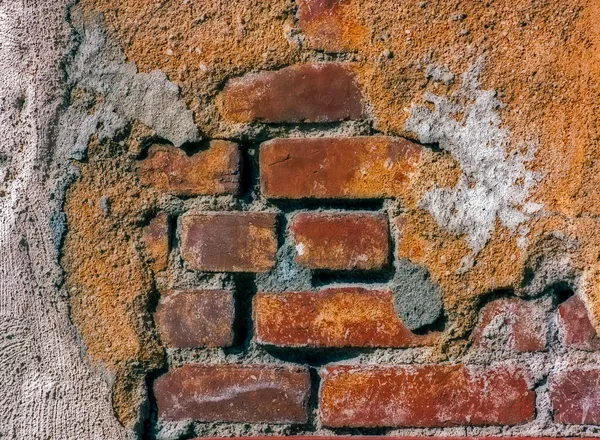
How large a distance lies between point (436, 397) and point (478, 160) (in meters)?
0.31

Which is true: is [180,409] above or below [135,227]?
below

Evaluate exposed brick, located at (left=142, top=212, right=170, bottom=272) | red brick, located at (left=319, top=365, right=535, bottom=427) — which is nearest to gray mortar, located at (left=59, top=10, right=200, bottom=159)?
exposed brick, located at (left=142, top=212, right=170, bottom=272)

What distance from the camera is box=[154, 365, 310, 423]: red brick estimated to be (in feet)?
2.99

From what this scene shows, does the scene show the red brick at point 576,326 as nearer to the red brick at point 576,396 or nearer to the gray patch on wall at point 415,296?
the red brick at point 576,396

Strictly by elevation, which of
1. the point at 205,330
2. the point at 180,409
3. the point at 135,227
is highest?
the point at 135,227

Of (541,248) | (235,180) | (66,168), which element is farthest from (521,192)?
(66,168)

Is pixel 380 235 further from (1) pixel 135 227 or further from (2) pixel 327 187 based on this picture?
(1) pixel 135 227

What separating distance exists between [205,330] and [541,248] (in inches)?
17.4

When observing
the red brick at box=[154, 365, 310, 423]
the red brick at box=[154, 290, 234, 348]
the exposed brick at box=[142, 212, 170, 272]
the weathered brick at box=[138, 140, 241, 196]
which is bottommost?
the red brick at box=[154, 365, 310, 423]

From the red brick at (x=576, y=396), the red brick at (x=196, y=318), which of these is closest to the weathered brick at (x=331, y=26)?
the red brick at (x=196, y=318)

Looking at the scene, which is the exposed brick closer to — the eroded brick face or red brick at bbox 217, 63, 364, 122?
the eroded brick face

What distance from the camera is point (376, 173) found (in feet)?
2.93

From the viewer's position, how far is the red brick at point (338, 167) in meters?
0.89

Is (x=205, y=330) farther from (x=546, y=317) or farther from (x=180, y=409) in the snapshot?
(x=546, y=317)
